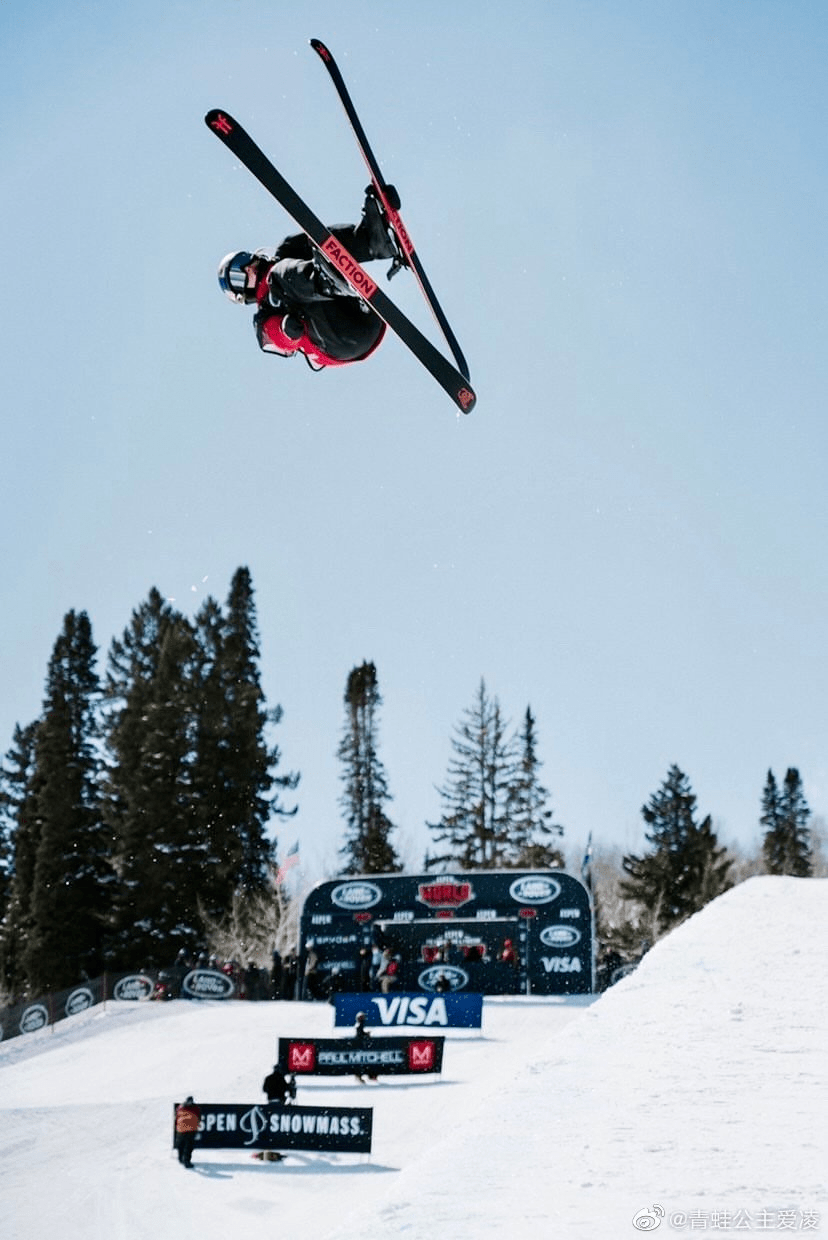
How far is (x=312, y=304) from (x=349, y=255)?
1.53ft

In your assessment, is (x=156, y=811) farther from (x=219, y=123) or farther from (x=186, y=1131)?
(x=219, y=123)

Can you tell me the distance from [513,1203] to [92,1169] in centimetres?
1164

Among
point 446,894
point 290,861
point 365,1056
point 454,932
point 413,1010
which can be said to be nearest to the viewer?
point 365,1056

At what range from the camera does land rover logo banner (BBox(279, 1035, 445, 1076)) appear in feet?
65.8

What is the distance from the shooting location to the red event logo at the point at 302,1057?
65.7 ft

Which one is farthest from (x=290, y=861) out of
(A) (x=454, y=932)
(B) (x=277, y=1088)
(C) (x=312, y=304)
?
(C) (x=312, y=304)

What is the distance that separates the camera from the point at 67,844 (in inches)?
1847

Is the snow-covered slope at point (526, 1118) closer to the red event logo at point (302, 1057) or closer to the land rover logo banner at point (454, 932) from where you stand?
the red event logo at point (302, 1057)

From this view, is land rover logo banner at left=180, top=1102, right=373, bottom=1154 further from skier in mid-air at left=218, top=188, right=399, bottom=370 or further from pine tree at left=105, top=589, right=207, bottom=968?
pine tree at left=105, top=589, right=207, bottom=968

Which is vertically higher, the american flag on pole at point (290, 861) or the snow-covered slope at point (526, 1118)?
the american flag on pole at point (290, 861)

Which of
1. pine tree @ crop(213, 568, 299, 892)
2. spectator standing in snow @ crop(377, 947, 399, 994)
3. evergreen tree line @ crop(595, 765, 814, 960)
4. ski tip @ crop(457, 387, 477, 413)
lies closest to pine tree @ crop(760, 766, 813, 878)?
evergreen tree line @ crop(595, 765, 814, 960)

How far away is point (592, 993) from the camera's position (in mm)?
27953

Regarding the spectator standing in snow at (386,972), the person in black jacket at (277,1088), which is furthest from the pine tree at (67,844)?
the person in black jacket at (277,1088)

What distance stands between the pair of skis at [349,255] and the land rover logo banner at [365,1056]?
13870mm
